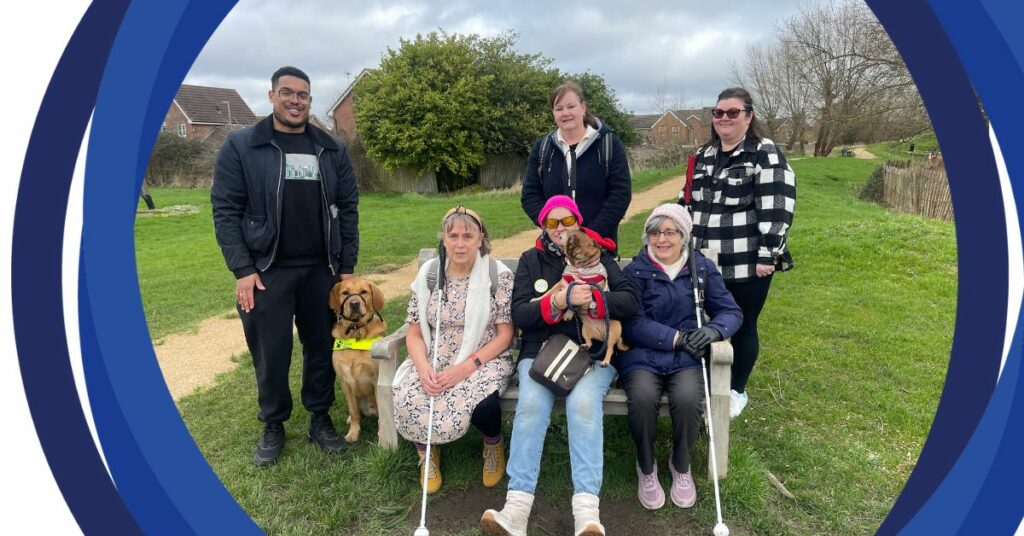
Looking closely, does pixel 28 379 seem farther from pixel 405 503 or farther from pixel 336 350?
pixel 405 503

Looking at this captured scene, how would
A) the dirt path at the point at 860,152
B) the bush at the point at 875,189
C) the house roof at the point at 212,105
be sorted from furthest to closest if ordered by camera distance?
the house roof at the point at 212,105, the dirt path at the point at 860,152, the bush at the point at 875,189

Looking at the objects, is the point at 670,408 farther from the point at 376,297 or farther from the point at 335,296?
the point at 335,296

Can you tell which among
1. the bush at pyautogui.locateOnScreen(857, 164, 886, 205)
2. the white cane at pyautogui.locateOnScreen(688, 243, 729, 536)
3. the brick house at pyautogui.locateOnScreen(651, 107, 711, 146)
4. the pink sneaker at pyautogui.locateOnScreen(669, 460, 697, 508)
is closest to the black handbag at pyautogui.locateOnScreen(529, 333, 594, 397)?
the white cane at pyautogui.locateOnScreen(688, 243, 729, 536)

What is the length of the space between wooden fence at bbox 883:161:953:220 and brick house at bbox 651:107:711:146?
1735cm

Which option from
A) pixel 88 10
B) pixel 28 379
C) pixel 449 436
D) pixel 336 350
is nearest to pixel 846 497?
pixel 449 436

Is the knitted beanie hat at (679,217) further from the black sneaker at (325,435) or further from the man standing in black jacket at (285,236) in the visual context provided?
the black sneaker at (325,435)

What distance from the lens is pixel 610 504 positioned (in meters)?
3.44

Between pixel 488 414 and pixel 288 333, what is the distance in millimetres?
1412

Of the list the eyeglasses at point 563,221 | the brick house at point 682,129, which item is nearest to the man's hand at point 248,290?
the eyeglasses at point 563,221

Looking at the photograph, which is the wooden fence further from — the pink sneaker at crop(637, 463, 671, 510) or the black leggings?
the black leggings

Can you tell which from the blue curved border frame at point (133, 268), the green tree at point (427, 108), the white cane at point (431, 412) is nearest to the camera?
the blue curved border frame at point (133, 268)

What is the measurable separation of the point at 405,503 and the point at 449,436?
49 centimetres

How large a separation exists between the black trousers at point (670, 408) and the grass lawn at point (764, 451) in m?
0.31

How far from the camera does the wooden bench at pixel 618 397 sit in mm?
3414
